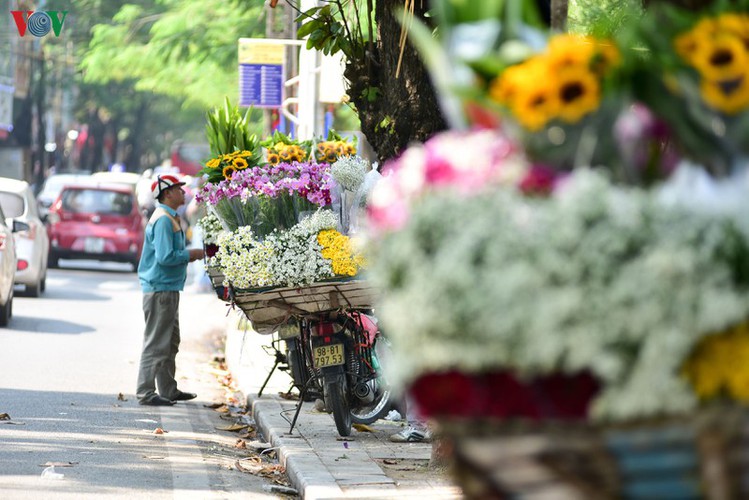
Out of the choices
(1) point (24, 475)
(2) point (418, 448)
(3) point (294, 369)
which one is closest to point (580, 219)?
(1) point (24, 475)

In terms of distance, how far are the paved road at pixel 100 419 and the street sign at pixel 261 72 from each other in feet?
19.7

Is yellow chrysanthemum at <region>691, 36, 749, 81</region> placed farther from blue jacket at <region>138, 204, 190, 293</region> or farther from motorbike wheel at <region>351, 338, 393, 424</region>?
blue jacket at <region>138, 204, 190, 293</region>

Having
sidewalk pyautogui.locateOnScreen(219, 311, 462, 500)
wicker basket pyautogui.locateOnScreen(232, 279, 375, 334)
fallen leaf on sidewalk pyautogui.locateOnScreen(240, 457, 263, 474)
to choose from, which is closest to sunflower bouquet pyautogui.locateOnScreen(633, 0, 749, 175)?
sidewalk pyautogui.locateOnScreen(219, 311, 462, 500)

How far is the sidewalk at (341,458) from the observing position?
7793mm

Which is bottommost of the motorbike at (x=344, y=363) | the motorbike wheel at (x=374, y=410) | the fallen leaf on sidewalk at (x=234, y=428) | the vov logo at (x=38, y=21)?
the fallen leaf on sidewalk at (x=234, y=428)

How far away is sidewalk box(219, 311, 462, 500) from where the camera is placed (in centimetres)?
779

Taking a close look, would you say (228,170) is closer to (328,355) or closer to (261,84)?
(328,355)

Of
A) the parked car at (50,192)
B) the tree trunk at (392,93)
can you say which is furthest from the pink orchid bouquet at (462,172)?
the parked car at (50,192)

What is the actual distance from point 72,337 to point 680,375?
1439 cm

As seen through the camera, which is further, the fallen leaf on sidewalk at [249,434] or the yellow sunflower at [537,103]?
the fallen leaf on sidewalk at [249,434]

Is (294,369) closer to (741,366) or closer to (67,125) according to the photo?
(741,366)

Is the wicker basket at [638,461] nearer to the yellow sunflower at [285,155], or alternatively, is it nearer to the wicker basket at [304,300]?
the wicker basket at [304,300]

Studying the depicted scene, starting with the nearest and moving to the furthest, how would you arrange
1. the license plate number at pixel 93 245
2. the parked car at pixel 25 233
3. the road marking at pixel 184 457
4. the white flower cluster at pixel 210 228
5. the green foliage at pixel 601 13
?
the road marking at pixel 184 457 < the green foliage at pixel 601 13 < the white flower cluster at pixel 210 228 < the parked car at pixel 25 233 < the license plate number at pixel 93 245

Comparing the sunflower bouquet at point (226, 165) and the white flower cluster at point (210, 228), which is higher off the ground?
the sunflower bouquet at point (226, 165)
